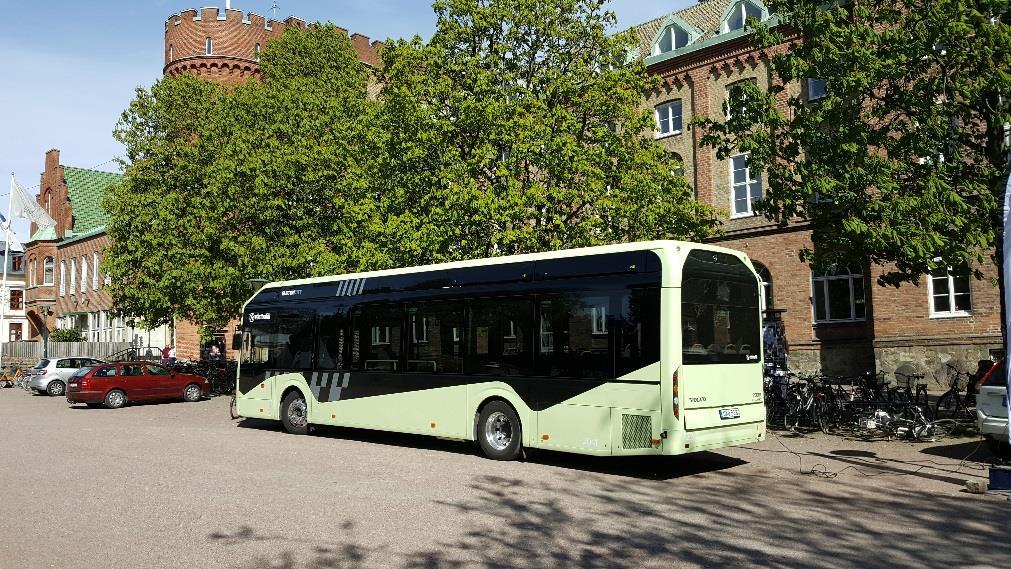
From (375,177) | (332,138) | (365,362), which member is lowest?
(365,362)

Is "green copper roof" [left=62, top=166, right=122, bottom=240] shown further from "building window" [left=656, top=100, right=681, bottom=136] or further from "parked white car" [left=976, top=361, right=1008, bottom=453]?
"parked white car" [left=976, top=361, right=1008, bottom=453]

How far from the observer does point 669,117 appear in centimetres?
3350

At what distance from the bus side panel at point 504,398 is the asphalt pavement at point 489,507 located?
0.47 meters

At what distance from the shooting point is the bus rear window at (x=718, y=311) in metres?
10.4

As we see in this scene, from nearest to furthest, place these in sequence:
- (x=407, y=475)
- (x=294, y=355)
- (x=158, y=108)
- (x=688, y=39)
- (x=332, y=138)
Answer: (x=407, y=475) → (x=294, y=355) → (x=332, y=138) → (x=158, y=108) → (x=688, y=39)

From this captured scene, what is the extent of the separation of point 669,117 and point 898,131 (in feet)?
64.1

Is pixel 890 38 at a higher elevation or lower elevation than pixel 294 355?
higher

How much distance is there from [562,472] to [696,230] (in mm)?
11884

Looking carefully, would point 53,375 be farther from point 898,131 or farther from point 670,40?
point 898,131

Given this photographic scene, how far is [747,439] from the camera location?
11.0m

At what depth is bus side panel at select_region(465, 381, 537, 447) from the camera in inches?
463

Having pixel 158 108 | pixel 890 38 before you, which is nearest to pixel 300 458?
pixel 890 38

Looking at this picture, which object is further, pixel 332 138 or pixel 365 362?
pixel 332 138

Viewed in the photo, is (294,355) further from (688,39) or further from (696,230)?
(688,39)
